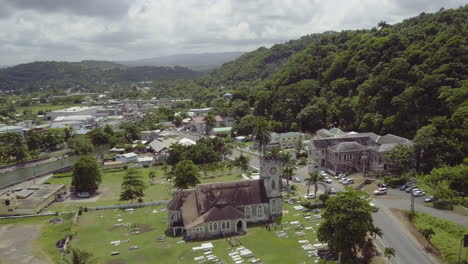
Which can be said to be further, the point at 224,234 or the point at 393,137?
the point at 393,137

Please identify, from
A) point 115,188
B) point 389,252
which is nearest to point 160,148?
point 115,188

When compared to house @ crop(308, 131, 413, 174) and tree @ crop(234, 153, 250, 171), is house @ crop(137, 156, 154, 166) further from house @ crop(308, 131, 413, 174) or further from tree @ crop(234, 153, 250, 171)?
house @ crop(308, 131, 413, 174)

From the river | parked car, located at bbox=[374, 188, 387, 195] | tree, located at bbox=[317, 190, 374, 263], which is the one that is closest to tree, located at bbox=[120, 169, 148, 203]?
tree, located at bbox=[317, 190, 374, 263]

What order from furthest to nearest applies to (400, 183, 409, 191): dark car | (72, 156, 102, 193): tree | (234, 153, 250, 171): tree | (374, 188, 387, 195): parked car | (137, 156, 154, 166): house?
(137, 156, 154, 166): house
(234, 153, 250, 171): tree
(72, 156, 102, 193): tree
(400, 183, 409, 191): dark car
(374, 188, 387, 195): parked car

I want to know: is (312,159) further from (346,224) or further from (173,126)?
(173,126)

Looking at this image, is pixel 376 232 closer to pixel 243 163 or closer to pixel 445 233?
pixel 445 233

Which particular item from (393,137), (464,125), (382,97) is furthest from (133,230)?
(382,97)
